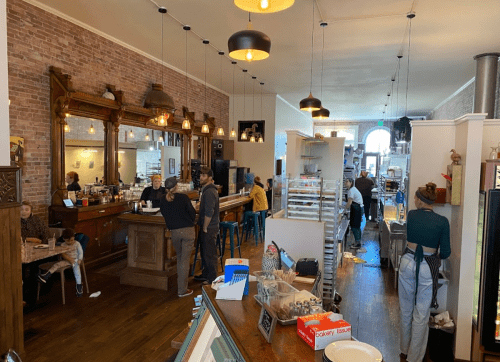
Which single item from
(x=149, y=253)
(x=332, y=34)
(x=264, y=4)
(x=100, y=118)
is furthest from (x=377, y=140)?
(x=264, y=4)

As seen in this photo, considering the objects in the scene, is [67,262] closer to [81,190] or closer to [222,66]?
[81,190]

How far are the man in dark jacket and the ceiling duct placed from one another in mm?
5744

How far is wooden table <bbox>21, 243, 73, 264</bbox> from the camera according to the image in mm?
4311

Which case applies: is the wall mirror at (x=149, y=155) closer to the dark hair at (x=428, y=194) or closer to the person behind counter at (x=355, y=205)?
the person behind counter at (x=355, y=205)

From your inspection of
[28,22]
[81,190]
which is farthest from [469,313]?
[28,22]

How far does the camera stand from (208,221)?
17.9 feet

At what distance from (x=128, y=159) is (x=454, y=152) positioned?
7.27m

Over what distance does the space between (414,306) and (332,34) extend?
4.72m

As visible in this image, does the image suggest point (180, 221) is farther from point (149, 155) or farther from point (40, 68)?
point (149, 155)

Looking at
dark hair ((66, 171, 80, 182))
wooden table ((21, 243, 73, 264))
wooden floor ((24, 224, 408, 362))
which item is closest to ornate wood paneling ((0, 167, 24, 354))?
wooden floor ((24, 224, 408, 362))

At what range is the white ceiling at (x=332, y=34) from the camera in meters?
5.47

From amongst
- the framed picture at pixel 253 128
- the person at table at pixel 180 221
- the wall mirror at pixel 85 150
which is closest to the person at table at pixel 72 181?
the wall mirror at pixel 85 150

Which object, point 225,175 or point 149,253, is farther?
point 225,175

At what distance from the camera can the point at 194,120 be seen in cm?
1026
